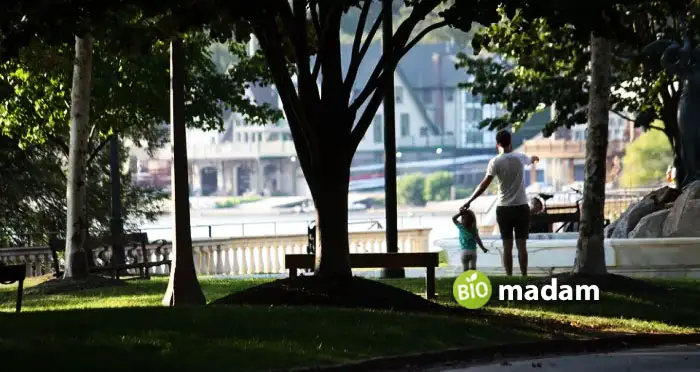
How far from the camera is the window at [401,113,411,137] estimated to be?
125 meters

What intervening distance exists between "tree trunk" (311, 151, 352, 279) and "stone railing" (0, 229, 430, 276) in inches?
675

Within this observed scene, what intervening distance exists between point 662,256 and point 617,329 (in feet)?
30.9

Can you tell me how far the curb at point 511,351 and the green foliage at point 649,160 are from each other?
3635 inches

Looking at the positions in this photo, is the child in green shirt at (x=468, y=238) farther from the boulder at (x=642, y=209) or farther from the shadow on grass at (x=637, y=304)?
the boulder at (x=642, y=209)

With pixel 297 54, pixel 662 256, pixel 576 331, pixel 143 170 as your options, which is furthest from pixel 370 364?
pixel 143 170

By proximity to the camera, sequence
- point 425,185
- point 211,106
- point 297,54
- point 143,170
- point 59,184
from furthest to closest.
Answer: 1. point 425,185
2. point 143,170
3. point 59,184
4. point 211,106
5. point 297,54

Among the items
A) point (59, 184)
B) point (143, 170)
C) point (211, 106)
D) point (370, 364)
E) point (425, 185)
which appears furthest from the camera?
→ point (425, 185)

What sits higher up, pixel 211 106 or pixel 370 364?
pixel 211 106

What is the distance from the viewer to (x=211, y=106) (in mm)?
32844

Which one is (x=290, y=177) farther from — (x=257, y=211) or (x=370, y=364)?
(x=370, y=364)

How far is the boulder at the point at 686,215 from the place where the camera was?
24.5m

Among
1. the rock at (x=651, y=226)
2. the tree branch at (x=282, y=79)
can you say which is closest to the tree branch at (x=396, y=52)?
the tree branch at (x=282, y=79)

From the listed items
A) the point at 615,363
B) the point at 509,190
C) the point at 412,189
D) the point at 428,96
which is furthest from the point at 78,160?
the point at 428,96

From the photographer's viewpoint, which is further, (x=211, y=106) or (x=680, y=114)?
(x=211, y=106)
